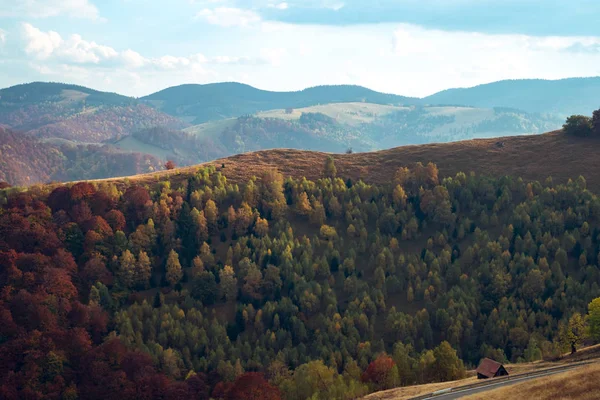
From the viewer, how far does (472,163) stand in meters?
188

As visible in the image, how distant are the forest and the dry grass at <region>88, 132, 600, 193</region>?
8.22m

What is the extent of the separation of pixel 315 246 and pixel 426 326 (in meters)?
35.6

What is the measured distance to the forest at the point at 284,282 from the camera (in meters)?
118

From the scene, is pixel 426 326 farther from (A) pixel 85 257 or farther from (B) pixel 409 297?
(A) pixel 85 257

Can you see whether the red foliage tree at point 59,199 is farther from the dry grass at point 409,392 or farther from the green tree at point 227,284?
the dry grass at point 409,392

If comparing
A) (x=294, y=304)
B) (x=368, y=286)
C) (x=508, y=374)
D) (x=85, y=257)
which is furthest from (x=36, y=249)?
(x=508, y=374)

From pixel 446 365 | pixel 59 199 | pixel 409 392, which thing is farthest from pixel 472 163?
pixel 59 199

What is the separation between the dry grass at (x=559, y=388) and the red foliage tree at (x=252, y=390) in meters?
38.3

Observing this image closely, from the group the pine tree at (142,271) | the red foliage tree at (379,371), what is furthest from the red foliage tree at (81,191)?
the red foliage tree at (379,371)

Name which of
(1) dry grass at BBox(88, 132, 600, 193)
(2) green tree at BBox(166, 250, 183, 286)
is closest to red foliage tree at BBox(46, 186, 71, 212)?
(1) dry grass at BBox(88, 132, 600, 193)

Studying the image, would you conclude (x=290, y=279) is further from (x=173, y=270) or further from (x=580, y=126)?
(x=580, y=126)

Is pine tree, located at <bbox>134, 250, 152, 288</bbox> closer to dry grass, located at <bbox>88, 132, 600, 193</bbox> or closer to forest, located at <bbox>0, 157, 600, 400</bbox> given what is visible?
forest, located at <bbox>0, 157, 600, 400</bbox>

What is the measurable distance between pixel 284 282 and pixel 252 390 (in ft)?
146

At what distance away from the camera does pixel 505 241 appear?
14775cm
